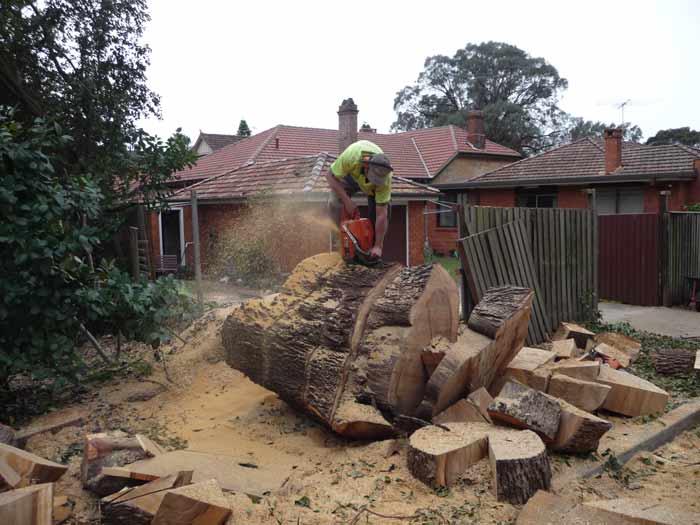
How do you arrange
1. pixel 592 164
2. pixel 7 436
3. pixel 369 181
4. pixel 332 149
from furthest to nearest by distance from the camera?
pixel 332 149 → pixel 592 164 → pixel 369 181 → pixel 7 436

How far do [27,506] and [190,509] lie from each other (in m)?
0.78

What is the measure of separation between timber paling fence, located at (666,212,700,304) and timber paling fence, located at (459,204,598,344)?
298 centimetres

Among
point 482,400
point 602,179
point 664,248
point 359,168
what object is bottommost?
point 482,400

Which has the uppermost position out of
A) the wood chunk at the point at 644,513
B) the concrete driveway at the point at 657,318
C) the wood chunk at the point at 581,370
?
the wood chunk at the point at 581,370

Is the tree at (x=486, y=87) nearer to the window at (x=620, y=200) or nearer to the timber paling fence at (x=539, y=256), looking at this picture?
the window at (x=620, y=200)

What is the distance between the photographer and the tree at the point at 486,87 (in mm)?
45812

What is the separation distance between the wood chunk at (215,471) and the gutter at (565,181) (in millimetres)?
14899

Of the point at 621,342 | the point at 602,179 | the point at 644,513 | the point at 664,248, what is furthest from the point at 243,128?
the point at 644,513

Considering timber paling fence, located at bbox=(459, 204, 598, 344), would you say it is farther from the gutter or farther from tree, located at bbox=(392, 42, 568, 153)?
tree, located at bbox=(392, 42, 568, 153)

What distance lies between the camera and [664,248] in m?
10.2

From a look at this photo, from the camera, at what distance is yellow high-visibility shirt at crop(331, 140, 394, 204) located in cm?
489

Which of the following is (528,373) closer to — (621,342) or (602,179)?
(621,342)

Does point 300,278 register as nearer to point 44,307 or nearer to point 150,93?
point 44,307

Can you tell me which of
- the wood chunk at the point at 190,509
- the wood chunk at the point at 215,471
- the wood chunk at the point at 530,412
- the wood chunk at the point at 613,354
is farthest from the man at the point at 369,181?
the wood chunk at the point at 613,354
